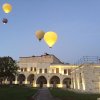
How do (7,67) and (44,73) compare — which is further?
(44,73)

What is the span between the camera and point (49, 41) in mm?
28109

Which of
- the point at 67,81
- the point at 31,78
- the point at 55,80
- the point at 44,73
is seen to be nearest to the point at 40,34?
the point at 44,73

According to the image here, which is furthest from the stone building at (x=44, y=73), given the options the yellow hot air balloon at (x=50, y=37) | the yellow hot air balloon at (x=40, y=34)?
the yellow hot air balloon at (x=50, y=37)

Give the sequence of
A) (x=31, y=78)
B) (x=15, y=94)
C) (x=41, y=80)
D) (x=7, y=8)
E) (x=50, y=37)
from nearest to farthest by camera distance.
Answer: (x=50, y=37) < (x=7, y=8) < (x=15, y=94) < (x=41, y=80) < (x=31, y=78)

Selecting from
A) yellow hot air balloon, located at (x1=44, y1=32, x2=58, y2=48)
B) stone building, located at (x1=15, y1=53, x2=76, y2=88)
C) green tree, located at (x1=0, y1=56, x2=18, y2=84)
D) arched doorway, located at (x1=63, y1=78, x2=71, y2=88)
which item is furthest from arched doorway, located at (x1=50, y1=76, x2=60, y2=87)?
yellow hot air balloon, located at (x1=44, y1=32, x2=58, y2=48)

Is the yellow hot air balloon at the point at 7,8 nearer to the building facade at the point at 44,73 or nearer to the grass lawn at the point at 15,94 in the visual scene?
the grass lawn at the point at 15,94

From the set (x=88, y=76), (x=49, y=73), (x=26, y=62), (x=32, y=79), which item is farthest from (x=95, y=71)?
(x=26, y=62)

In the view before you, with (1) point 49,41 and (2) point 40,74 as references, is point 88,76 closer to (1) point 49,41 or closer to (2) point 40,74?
(1) point 49,41

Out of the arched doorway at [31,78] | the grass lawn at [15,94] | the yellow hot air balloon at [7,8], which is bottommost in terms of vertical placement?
the grass lawn at [15,94]

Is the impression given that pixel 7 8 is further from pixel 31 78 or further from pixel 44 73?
pixel 31 78

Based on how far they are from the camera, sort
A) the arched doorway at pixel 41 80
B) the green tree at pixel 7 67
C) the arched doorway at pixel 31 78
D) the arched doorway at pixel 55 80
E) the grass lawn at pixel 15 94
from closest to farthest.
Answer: the grass lawn at pixel 15 94 → the green tree at pixel 7 67 → the arched doorway at pixel 55 80 → the arched doorway at pixel 41 80 → the arched doorway at pixel 31 78

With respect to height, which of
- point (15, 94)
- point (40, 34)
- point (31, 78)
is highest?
point (40, 34)

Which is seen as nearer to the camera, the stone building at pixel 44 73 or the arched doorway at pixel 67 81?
the stone building at pixel 44 73

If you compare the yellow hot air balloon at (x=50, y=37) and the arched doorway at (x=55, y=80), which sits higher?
the yellow hot air balloon at (x=50, y=37)
